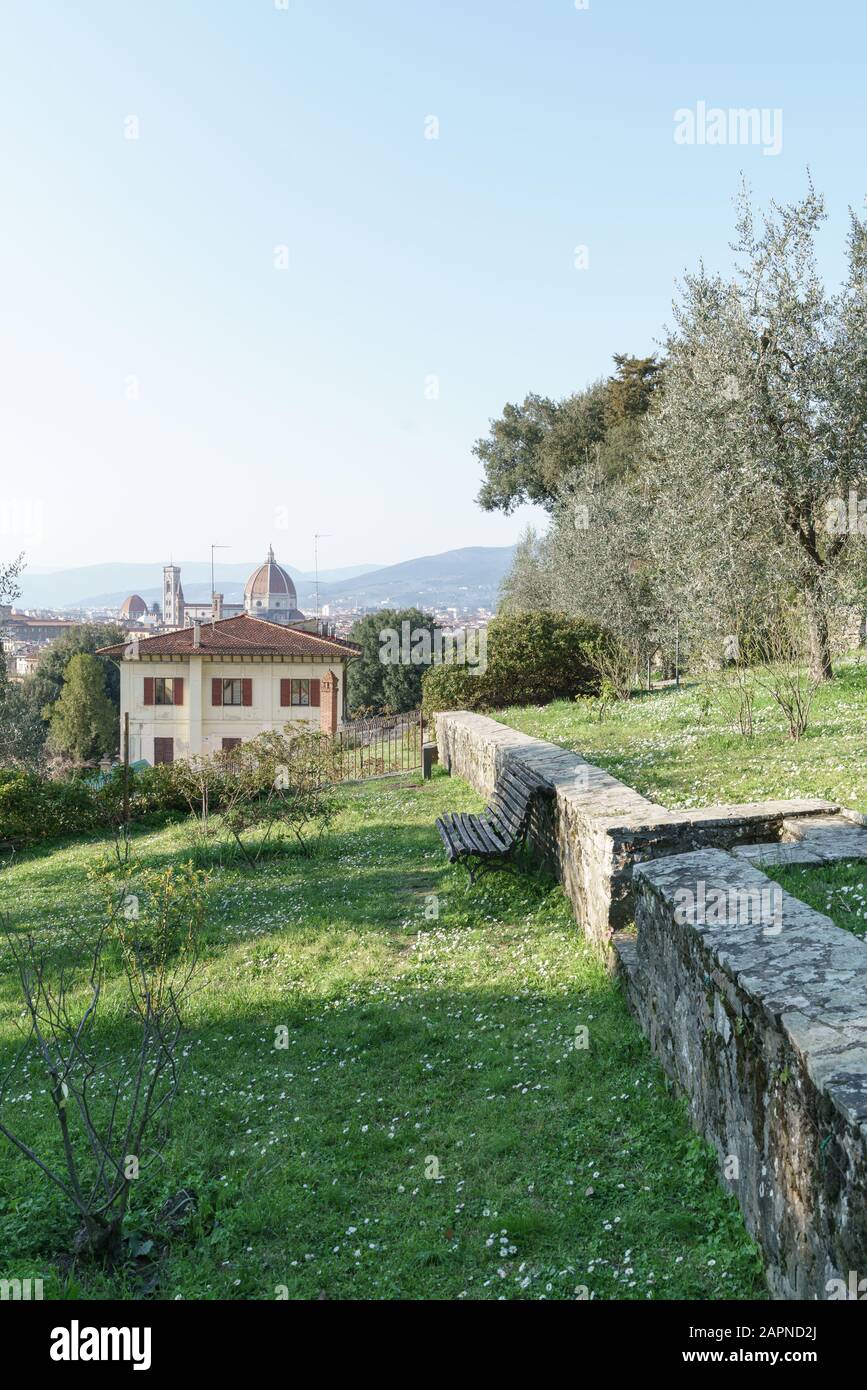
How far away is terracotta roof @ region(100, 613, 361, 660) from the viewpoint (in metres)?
35.6

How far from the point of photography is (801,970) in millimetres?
3207

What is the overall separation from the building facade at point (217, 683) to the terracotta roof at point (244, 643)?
38 mm

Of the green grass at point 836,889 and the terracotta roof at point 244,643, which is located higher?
the terracotta roof at point 244,643

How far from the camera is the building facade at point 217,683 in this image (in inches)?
1404

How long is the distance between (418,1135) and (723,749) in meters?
6.40

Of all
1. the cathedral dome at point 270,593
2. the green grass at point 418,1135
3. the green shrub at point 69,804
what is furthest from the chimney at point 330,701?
the cathedral dome at point 270,593

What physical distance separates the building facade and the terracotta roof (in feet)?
0.13

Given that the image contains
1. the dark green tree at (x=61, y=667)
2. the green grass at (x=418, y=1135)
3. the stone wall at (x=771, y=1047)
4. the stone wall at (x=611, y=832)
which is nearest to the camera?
the stone wall at (x=771, y=1047)

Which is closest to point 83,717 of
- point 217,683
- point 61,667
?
point 61,667

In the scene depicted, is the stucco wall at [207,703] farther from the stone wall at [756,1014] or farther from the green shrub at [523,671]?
the stone wall at [756,1014]

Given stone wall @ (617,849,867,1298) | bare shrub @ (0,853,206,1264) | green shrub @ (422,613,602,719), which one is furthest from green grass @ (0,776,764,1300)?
green shrub @ (422,613,602,719)
